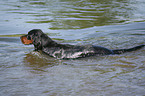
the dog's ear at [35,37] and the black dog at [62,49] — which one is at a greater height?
the dog's ear at [35,37]

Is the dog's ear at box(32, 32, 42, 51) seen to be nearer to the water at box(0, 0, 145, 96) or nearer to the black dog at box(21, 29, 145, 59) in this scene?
the black dog at box(21, 29, 145, 59)

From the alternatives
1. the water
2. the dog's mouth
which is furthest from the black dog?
the water

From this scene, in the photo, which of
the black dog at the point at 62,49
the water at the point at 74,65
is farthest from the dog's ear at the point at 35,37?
the water at the point at 74,65

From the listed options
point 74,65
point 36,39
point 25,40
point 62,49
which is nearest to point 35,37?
point 36,39

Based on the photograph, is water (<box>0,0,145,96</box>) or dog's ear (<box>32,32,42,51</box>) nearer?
water (<box>0,0,145,96</box>)

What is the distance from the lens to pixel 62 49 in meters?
6.63

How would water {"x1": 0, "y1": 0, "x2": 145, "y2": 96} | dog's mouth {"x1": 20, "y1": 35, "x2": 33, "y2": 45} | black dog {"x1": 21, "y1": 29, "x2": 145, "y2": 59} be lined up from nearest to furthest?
water {"x1": 0, "y1": 0, "x2": 145, "y2": 96} → black dog {"x1": 21, "y1": 29, "x2": 145, "y2": 59} → dog's mouth {"x1": 20, "y1": 35, "x2": 33, "y2": 45}

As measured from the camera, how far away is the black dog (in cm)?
646

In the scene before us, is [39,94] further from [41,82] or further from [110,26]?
[110,26]

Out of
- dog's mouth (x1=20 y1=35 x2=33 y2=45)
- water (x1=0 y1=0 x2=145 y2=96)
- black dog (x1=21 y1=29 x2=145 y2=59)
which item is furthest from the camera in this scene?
dog's mouth (x1=20 y1=35 x2=33 y2=45)

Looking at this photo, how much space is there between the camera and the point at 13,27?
35.7 ft

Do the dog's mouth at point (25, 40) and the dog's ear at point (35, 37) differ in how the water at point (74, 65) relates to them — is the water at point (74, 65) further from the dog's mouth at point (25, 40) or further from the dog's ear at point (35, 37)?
the dog's mouth at point (25, 40)

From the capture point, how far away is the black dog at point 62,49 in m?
6.46

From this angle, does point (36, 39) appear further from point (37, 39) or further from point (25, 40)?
point (25, 40)
